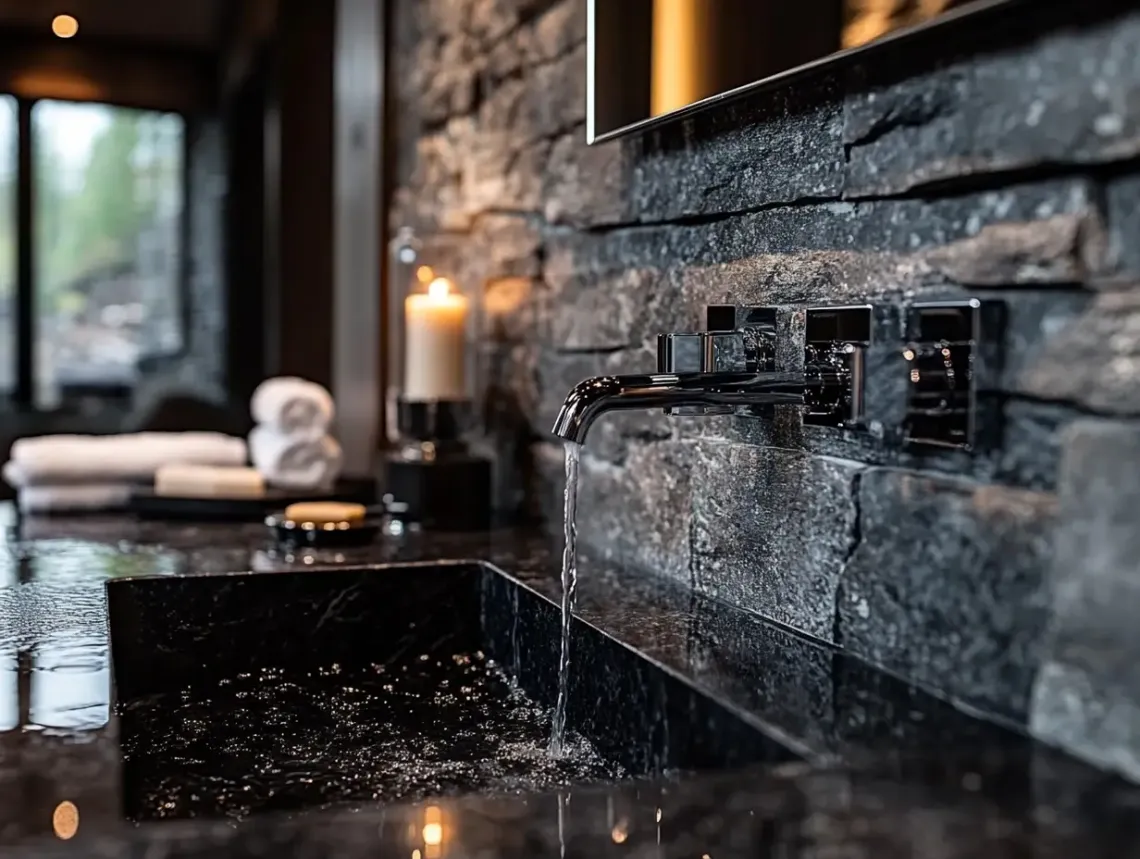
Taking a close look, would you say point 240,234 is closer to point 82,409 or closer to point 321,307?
point 321,307

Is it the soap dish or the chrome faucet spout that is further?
the soap dish

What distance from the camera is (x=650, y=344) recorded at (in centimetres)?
142

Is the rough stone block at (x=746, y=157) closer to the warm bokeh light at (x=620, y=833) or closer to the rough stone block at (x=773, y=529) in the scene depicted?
the rough stone block at (x=773, y=529)

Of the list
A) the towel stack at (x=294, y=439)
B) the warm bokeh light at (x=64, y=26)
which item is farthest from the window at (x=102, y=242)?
the towel stack at (x=294, y=439)

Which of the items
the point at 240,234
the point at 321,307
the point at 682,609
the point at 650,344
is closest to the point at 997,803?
the point at 682,609

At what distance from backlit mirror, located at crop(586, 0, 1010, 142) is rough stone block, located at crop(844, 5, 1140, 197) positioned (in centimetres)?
4

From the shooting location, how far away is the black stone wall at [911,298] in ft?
2.54

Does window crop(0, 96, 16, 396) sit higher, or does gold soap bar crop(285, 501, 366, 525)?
window crop(0, 96, 16, 396)

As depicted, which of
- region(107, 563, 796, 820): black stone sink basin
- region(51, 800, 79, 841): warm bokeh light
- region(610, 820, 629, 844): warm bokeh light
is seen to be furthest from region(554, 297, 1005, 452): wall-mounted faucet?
region(51, 800, 79, 841): warm bokeh light

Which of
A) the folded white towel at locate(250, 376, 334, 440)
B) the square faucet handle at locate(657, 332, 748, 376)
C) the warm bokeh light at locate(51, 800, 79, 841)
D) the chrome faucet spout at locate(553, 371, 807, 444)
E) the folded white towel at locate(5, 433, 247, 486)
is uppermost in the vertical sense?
the square faucet handle at locate(657, 332, 748, 376)

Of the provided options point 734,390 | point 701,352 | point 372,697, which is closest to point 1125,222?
point 734,390

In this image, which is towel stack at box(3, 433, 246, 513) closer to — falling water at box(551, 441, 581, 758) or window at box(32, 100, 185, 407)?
window at box(32, 100, 185, 407)

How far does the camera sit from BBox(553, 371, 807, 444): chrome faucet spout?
1.08 metres

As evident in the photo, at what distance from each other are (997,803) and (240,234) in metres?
2.09
